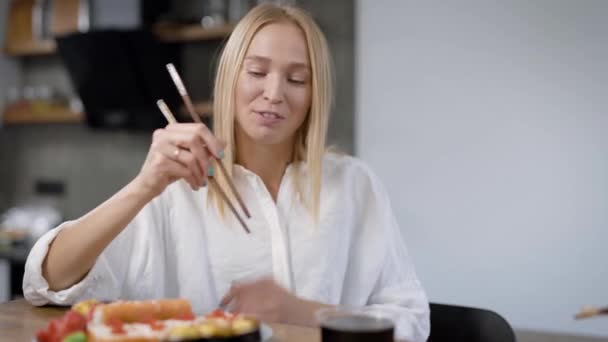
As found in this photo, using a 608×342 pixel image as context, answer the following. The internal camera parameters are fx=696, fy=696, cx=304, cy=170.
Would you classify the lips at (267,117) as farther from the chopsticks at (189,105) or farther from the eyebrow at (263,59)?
the chopsticks at (189,105)

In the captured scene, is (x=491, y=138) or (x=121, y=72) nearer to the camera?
(x=491, y=138)

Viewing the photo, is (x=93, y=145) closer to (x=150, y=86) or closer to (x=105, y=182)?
(x=105, y=182)

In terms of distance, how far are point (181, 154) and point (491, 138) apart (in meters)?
2.08

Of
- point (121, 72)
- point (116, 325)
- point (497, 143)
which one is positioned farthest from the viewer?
point (121, 72)

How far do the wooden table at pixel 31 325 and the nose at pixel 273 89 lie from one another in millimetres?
545

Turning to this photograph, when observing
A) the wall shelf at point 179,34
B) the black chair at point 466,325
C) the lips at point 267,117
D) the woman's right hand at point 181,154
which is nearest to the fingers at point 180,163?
the woman's right hand at point 181,154

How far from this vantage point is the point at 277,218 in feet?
5.11

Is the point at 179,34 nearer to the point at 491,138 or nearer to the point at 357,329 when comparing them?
the point at 491,138

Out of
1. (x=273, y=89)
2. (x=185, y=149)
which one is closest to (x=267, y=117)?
(x=273, y=89)

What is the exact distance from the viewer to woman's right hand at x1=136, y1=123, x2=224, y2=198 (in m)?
1.15

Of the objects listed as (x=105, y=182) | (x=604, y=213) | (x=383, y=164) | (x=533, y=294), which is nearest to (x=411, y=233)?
(x=383, y=164)

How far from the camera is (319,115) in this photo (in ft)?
5.18

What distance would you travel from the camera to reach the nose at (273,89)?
1477 mm

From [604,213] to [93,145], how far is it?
277cm
